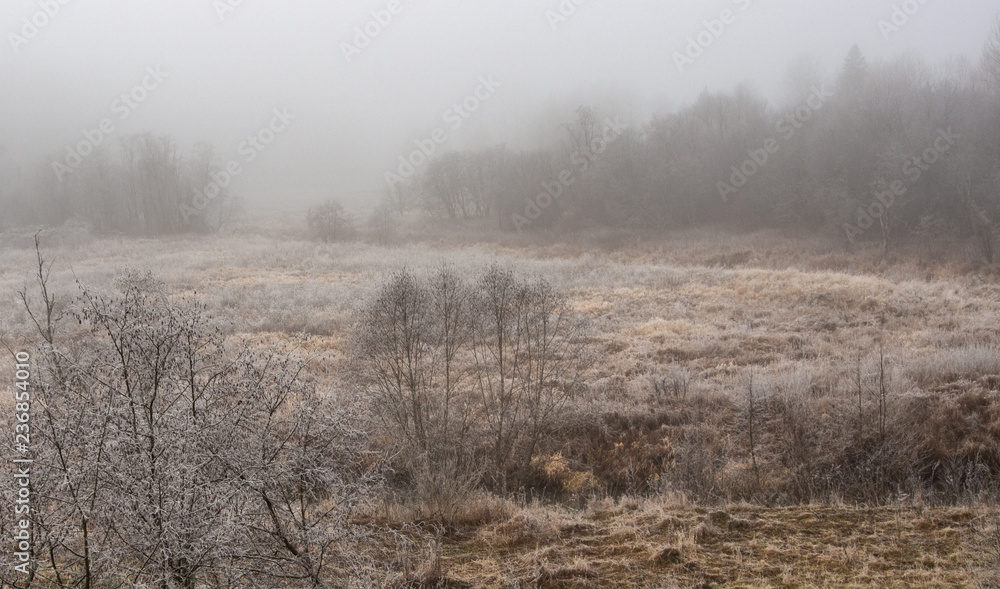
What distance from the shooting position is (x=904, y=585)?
17.5 feet

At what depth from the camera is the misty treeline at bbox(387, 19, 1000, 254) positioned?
35375 mm

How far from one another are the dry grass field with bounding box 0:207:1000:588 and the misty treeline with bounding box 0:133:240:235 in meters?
25.7

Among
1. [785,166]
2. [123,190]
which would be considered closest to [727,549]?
[785,166]

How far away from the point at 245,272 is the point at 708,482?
2976 cm

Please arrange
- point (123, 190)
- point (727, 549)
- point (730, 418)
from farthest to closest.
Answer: point (123, 190), point (730, 418), point (727, 549)

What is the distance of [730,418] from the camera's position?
1251 cm

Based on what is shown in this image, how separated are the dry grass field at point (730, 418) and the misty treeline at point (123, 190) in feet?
84.3

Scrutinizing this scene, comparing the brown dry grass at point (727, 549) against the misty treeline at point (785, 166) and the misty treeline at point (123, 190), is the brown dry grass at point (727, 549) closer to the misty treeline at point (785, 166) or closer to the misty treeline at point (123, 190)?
the misty treeline at point (785, 166)

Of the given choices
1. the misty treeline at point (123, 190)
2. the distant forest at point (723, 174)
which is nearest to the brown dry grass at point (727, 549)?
the distant forest at point (723, 174)

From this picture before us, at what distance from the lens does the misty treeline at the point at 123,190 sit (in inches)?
2157

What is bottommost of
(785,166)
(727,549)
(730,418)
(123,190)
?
(730,418)

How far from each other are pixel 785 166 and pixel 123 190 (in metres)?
63.6

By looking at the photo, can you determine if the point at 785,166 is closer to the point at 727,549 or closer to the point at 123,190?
the point at 727,549

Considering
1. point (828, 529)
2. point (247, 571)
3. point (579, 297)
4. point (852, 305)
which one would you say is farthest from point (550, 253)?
point (247, 571)
